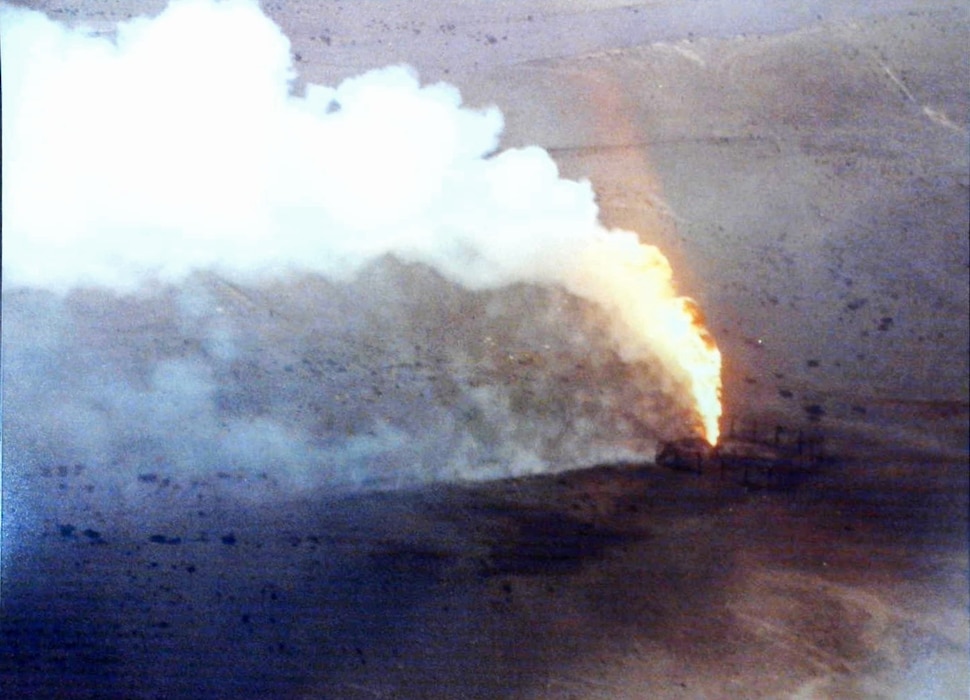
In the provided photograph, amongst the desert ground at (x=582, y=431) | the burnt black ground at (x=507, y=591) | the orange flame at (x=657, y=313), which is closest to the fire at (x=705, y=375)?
the orange flame at (x=657, y=313)

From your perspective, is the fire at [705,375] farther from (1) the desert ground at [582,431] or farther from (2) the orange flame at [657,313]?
(1) the desert ground at [582,431]

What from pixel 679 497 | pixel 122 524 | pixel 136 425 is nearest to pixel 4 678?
pixel 122 524

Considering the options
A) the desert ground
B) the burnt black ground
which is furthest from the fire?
the burnt black ground

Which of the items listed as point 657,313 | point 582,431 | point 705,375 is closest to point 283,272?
point 582,431

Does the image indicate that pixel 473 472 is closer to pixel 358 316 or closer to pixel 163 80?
pixel 358 316

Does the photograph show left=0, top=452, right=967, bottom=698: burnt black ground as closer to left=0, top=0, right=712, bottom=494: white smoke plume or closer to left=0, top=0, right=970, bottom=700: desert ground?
left=0, top=0, right=970, bottom=700: desert ground

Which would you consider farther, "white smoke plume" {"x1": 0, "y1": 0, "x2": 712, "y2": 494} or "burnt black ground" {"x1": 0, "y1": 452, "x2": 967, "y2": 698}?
"white smoke plume" {"x1": 0, "y1": 0, "x2": 712, "y2": 494}

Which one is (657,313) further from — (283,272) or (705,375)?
(283,272)
